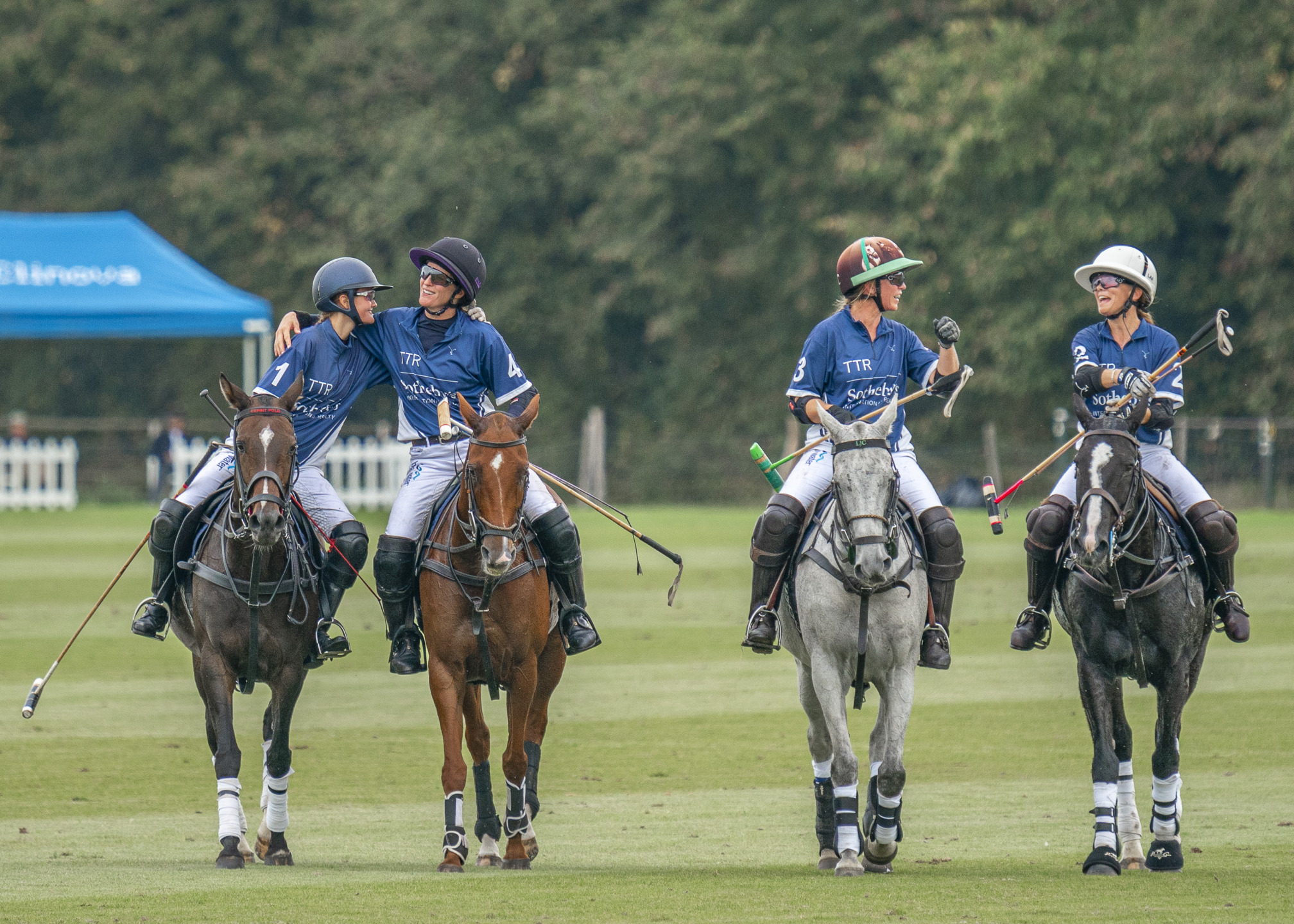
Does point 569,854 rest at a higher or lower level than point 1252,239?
lower

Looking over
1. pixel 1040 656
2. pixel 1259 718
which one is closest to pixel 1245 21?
pixel 1040 656

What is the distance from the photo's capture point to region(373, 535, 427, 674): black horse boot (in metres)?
8.47

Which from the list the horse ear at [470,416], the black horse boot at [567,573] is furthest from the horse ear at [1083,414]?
the horse ear at [470,416]

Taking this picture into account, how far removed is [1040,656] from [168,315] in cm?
2025

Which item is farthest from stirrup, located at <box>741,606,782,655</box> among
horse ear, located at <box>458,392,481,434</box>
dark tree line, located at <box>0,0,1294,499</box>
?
dark tree line, located at <box>0,0,1294,499</box>

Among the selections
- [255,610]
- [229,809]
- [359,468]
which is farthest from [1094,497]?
[359,468]

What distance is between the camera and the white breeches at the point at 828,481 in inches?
336

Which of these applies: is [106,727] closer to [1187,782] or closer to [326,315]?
[326,315]

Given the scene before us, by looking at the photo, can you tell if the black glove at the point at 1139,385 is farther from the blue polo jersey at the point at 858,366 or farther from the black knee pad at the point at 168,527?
the black knee pad at the point at 168,527

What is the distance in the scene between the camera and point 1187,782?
10172mm

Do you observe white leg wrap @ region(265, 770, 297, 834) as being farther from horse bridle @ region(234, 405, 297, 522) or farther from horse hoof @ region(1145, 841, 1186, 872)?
horse hoof @ region(1145, 841, 1186, 872)

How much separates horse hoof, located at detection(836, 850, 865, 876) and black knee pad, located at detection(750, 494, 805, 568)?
51.6 inches

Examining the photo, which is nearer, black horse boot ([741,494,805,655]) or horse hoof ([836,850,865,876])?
horse hoof ([836,850,865,876])

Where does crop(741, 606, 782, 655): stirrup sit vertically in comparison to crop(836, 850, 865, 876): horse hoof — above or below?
above
